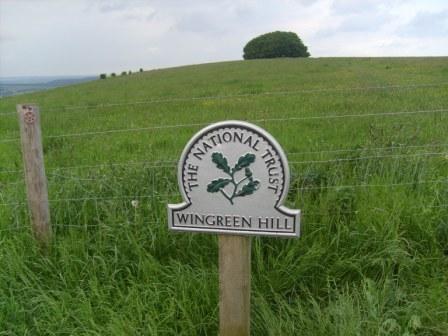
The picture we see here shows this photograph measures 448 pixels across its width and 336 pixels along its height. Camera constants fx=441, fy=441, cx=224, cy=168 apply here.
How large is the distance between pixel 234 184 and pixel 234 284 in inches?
20.6

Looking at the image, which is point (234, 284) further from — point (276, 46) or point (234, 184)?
point (276, 46)

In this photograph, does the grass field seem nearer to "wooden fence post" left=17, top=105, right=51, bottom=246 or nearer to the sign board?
"wooden fence post" left=17, top=105, right=51, bottom=246

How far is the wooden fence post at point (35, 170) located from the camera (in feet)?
9.39

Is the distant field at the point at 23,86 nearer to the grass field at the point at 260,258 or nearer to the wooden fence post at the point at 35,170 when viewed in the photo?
the grass field at the point at 260,258

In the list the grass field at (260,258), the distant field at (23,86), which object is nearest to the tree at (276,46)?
the distant field at (23,86)

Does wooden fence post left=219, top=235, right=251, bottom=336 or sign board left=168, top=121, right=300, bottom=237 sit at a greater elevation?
sign board left=168, top=121, right=300, bottom=237

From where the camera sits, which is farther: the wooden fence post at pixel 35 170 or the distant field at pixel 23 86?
the distant field at pixel 23 86

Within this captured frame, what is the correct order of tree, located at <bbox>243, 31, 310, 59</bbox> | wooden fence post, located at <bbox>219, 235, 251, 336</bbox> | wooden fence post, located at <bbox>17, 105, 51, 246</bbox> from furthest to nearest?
1. tree, located at <bbox>243, 31, 310, 59</bbox>
2. wooden fence post, located at <bbox>17, 105, 51, 246</bbox>
3. wooden fence post, located at <bbox>219, 235, 251, 336</bbox>

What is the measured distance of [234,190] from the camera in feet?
6.51

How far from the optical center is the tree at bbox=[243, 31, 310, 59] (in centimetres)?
7231

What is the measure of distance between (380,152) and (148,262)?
2145 mm

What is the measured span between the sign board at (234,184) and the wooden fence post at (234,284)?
0.09 meters

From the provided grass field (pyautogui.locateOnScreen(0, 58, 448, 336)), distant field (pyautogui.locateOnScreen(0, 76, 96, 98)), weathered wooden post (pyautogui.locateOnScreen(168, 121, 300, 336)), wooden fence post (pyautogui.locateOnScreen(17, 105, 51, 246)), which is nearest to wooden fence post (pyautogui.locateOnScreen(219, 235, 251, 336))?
weathered wooden post (pyautogui.locateOnScreen(168, 121, 300, 336))

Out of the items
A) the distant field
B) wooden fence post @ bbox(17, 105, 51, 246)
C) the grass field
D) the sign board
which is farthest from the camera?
the distant field
